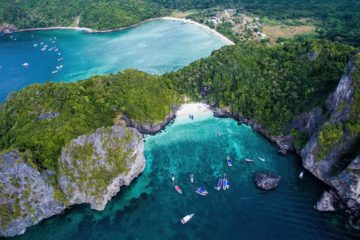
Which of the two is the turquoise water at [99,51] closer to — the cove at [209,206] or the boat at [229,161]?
the cove at [209,206]

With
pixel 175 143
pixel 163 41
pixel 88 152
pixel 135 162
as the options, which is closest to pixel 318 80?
pixel 175 143

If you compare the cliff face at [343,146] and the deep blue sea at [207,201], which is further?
the cliff face at [343,146]

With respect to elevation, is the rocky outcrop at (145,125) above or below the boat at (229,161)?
above

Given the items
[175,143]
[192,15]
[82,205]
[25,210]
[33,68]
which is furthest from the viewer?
[192,15]

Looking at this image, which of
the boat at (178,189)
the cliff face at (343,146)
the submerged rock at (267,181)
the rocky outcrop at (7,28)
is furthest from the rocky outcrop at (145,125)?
the rocky outcrop at (7,28)

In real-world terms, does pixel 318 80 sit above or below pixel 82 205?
above

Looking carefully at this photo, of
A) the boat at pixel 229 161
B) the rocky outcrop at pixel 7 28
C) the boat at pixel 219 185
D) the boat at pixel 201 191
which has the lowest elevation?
the boat at pixel 201 191

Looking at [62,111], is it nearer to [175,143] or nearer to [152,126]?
[152,126]
